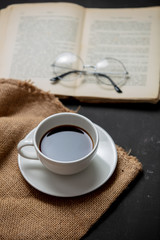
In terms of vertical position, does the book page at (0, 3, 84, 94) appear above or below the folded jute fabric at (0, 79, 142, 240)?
above

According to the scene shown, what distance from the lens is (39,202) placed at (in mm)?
646

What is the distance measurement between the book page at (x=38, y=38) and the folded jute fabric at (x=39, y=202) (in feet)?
0.62

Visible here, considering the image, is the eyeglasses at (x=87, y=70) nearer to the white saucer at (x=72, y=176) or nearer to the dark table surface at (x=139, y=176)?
the dark table surface at (x=139, y=176)

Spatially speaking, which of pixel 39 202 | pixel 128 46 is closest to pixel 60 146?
pixel 39 202

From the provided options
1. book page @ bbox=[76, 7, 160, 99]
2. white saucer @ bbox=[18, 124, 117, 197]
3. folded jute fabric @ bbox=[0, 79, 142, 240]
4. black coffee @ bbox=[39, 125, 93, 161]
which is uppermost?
book page @ bbox=[76, 7, 160, 99]

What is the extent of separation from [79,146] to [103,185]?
0.09 metres

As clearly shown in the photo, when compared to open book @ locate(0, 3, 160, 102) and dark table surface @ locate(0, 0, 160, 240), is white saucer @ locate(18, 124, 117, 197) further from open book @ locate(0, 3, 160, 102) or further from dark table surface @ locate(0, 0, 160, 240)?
open book @ locate(0, 3, 160, 102)

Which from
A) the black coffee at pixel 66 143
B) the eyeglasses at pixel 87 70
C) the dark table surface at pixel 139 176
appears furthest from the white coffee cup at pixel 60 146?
the eyeglasses at pixel 87 70

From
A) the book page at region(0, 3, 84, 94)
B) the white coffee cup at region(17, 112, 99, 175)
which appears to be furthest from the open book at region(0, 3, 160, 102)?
the white coffee cup at region(17, 112, 99, 175)

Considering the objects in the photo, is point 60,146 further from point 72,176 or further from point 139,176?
point 139,176

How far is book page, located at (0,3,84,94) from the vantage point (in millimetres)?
900

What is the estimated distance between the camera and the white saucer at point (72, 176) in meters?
0.64

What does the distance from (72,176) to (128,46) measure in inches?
17.6

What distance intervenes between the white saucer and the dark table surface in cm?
6
